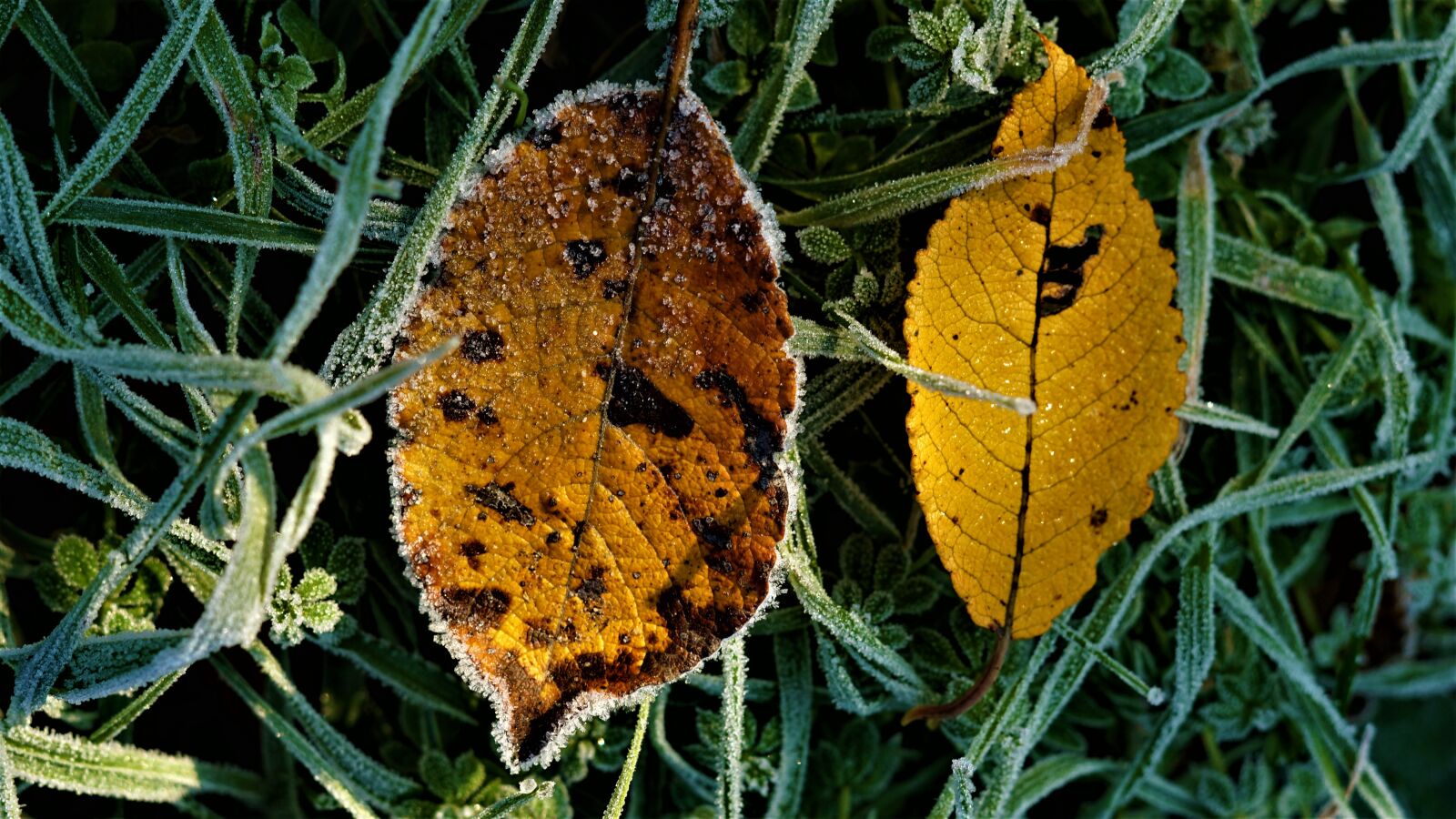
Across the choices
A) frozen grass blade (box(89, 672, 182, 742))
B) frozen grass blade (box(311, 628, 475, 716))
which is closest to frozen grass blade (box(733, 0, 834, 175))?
frozen grass blade (box(311, 628, 475, 716))

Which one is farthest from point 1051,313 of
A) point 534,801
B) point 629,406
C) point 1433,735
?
point 1433,735

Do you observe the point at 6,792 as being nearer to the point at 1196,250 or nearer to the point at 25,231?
the point at 25,231

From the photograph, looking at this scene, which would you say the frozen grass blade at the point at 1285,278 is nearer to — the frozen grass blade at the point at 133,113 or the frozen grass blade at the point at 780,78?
the frozen grass blade at the point at 780,78

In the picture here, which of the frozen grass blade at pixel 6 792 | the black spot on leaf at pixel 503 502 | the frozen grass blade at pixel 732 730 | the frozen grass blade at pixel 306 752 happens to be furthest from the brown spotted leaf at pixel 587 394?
the frozen grass blade at pixel 6 792

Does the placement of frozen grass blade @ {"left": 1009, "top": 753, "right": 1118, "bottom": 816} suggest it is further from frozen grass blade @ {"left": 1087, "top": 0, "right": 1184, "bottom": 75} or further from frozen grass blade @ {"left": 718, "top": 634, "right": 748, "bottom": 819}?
frozen grass blade @ {"left": 1087, "top": 0, "right": 1184, "bottom": 75}

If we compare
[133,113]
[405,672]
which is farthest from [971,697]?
[133,113]

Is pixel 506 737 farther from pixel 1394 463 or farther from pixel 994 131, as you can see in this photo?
pixel 1394 463

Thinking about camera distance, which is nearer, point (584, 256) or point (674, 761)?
point (584, 256)
